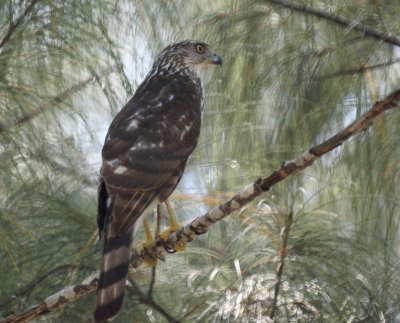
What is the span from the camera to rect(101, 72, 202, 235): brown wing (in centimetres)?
269

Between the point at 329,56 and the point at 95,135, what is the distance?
0.96 m

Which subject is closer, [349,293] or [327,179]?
[349,293]

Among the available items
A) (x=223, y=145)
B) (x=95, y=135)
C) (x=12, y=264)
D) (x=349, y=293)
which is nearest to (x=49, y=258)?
(x=12, y=264)

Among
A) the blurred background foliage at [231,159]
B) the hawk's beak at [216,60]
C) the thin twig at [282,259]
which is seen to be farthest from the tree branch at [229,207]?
the hawk's beak at [216,60]

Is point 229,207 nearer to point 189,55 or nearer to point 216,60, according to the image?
point 216,60

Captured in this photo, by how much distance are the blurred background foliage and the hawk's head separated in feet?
0.22

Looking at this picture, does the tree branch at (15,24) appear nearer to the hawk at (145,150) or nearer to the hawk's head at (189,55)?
the hawk at (145,150)

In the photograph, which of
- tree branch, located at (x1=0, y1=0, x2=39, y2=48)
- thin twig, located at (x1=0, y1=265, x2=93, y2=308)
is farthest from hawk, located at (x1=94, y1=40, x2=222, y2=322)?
tree branch, located at (x1=0, y1=0, x2=39, y2=48)

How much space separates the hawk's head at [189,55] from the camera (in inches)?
135

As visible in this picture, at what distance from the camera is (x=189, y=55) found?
3.54 metres

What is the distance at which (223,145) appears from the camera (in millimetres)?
3309

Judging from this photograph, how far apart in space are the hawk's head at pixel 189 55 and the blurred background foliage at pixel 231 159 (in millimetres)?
67

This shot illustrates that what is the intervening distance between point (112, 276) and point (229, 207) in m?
0.38

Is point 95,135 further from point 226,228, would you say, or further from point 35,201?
point 226,228
